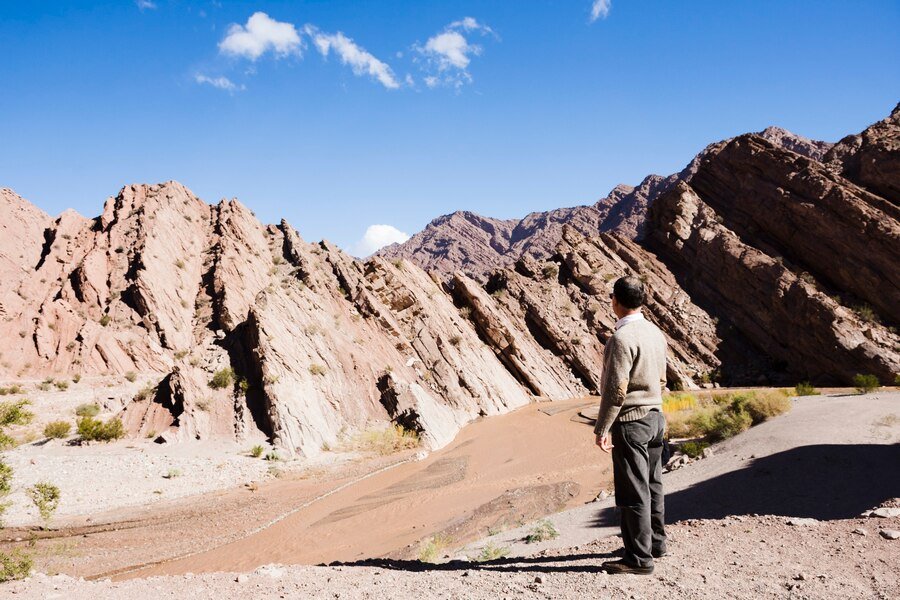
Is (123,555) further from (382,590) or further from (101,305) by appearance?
(101,305)

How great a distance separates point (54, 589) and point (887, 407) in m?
15.2

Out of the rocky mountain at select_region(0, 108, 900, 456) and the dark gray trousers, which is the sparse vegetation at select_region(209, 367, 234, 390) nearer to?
the rocky mountain at select_region(0, 108, 900, 456)

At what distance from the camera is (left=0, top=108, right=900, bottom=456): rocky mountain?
19.1 m

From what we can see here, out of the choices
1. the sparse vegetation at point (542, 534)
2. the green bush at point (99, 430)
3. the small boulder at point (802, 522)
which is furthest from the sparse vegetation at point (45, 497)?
the small boulder at point (802, 522)

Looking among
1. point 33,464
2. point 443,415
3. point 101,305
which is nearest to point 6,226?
point 101,305

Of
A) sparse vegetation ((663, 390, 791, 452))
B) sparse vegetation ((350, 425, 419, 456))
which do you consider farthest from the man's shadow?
sparse vegetation ((350, 425, 419, 456))

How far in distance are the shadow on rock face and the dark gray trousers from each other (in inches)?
98.6

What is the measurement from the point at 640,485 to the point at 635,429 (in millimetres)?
448

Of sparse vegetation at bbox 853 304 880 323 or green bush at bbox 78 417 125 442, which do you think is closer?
green bush at bbox 78 417 125 442

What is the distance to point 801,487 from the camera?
683cm

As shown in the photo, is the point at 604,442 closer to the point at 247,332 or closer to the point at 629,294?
the point at 629,294

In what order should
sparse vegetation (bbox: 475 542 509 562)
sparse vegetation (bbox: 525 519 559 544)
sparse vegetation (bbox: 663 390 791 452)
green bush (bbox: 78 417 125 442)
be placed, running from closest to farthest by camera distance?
sparse vegetation (bbox: 475 542 509 562), sparse vegetation (bbox: 525 519 559 544), sparse vegetation (bbox: 663 390 791 452), green bush (bbox: 78 417 125 442)

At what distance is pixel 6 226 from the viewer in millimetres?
33000

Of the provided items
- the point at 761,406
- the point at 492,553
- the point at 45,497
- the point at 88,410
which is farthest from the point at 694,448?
the point at 88,410
